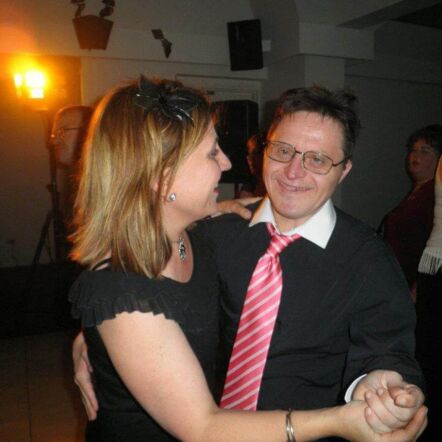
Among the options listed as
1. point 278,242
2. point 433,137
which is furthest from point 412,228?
point 278,242

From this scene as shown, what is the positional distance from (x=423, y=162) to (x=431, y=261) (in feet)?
3.78

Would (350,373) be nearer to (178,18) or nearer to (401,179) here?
(178,18)

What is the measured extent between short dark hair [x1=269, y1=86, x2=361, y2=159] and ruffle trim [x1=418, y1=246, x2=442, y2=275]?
1133 mm

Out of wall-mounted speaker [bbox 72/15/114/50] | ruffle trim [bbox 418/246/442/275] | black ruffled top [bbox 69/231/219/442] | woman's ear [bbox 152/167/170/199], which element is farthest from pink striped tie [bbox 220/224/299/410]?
wall-mounted speaker [bbox 72/15/114/50]

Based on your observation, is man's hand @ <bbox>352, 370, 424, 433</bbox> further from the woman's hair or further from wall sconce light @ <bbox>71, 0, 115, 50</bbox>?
wall sconce light @ <bbox>71, 0, 115, 50</bbox>

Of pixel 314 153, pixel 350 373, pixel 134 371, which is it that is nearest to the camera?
pixel 134 371

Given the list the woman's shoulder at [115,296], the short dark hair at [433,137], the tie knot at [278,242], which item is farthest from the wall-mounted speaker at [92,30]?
the woman's shoulder at [115,296]

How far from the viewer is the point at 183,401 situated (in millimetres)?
1007

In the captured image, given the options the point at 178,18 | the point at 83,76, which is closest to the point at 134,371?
the point at 83,76

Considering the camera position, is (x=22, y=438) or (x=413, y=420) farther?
(x=22, y=438)

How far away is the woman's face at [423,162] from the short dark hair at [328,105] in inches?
75.3

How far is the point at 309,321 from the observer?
1473mm

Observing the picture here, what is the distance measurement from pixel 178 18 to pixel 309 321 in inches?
204

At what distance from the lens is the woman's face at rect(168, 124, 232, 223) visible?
4.09 ft
